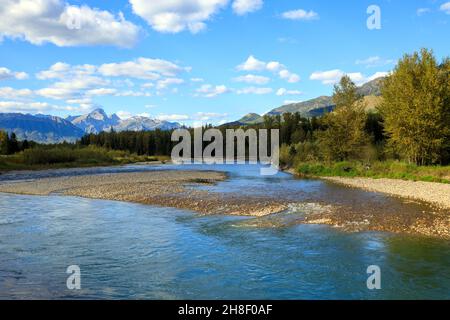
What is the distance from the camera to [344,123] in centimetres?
5588

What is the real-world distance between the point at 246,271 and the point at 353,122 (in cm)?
4619

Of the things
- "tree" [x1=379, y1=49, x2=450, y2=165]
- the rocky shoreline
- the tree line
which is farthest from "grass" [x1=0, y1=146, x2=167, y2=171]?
"tree" [x1=379, y1=49, x2=450, y2=165]

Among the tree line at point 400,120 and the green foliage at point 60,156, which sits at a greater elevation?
the tree line at point 400,120

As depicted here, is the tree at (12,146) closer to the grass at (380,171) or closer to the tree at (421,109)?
the grass at (380,171)

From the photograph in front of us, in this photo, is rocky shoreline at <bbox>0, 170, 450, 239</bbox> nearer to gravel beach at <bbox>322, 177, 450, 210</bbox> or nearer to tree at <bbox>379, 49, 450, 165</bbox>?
gravel beach at <bbox>322, 177, 450, 210</bbox>

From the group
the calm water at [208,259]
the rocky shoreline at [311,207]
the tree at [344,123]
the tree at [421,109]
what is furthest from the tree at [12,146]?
the tree at [421,109]

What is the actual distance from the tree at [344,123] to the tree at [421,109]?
30.1 ft

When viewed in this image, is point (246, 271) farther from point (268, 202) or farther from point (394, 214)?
point (268, 202)

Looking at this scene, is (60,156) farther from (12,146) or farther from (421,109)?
→ (421,109)

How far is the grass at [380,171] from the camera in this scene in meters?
38.4

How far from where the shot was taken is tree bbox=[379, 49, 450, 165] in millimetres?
41812

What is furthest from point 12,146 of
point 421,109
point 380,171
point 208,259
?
point 208,259

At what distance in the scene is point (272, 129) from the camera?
143250mm

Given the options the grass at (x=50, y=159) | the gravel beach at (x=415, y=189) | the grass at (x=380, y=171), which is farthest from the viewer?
the grass at (x=50, y=159)
